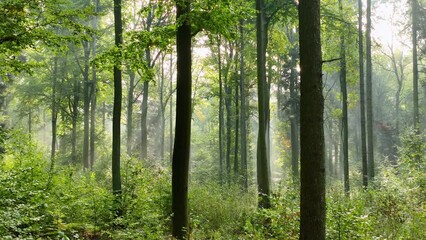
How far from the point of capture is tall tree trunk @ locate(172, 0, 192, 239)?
8391 mm

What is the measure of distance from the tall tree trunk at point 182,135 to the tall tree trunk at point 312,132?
349 cm

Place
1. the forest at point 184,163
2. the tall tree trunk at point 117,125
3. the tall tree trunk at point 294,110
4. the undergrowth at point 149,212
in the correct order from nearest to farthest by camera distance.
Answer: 1. the forest at point 184,163
2. the undergrowth at point 149,212
3. the tall tree trunk at point 117,125
4. the tall tree trunk at point 294,110

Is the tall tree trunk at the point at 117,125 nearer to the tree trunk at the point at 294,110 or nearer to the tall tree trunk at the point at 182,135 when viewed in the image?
the tall tree trunk at the point at 182,135

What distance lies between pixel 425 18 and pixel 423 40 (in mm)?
2122

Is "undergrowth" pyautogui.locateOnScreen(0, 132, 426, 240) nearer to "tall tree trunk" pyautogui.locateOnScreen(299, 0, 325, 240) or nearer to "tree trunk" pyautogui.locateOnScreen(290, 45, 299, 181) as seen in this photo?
"tall tree trunk" pyautogui.locateOnScreen(299, 0, 325, 240)

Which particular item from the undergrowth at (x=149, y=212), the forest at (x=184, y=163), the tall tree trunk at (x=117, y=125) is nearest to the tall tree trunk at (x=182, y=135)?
the forest at (x=184, y=163)

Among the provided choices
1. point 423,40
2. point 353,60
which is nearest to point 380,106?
point 423,40

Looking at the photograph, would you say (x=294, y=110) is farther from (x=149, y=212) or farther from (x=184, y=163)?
(x=184, y=163)

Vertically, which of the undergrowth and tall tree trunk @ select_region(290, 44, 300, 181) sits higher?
tall tree trunk @ select_region(290, 44, 300, 181)

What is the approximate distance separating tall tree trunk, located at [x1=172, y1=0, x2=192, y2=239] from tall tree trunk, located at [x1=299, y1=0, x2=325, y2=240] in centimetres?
349

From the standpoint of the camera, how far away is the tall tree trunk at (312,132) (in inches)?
215

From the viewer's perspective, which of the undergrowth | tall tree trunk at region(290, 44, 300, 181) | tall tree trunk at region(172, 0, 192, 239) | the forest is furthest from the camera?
tall tree trunk at region(290, 44, 300, 181)

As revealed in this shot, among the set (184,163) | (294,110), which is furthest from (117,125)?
(294,110)

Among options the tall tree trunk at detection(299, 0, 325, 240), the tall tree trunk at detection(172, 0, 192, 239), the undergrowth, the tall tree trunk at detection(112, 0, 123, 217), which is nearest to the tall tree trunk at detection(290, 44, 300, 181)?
the undergrowth
